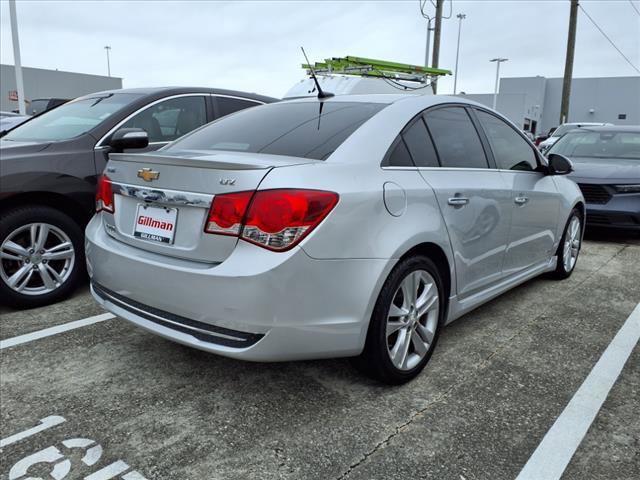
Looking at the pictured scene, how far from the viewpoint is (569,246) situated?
4.87 metres

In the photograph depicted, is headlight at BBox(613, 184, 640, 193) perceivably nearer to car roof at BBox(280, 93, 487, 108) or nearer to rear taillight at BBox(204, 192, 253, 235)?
car roof at BBox(280, 93, 487, 108)

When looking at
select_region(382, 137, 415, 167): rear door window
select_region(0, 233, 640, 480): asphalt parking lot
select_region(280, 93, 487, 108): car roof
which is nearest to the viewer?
select_region(0, 233, 640, 480): asphalt parking lot

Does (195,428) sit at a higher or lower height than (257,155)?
lower

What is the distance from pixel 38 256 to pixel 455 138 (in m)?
2.95

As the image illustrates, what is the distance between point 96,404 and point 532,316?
2.94 m

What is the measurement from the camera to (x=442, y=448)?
2271 millimetres

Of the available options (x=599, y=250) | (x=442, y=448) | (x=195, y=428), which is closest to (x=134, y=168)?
(x=195, y=428)

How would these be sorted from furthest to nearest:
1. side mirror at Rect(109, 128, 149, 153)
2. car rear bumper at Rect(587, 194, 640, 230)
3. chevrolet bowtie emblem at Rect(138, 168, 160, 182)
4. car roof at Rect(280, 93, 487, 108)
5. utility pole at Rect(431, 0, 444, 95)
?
utility pole at Rect(431, 0, 444, 95) → car rear bumper at Rect(587, 194, 640, 230) → side mirror at Rect(109, 128, 149, 153) → car roof at Rect(280, 93, 487, 108) → chevrolet bowtie emblem at Rect(138, 168, 160, 182)

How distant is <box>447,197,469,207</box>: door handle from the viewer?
2.93 m

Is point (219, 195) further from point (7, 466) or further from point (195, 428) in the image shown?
point (7, 466)

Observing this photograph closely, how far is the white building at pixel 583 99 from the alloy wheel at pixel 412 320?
46.8 meters

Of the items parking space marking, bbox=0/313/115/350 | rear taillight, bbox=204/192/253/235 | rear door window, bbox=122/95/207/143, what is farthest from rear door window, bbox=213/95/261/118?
rear taillight, bbox=204/192/253/235

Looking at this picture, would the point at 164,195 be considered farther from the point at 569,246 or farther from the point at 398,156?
the point at 569,246

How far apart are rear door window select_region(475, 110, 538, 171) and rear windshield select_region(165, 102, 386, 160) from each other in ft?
3.48
